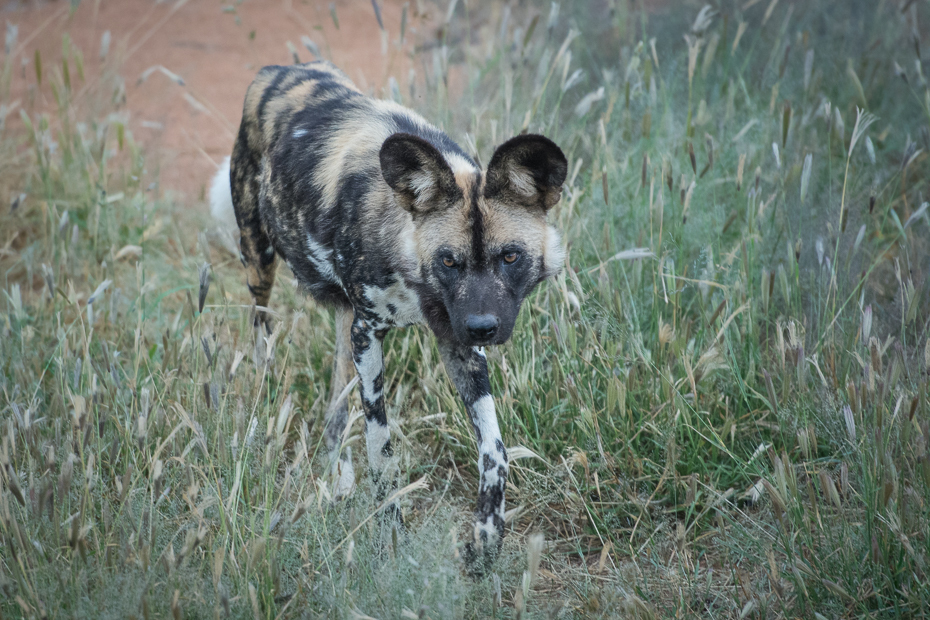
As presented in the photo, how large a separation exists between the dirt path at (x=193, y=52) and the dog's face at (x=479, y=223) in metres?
2.57

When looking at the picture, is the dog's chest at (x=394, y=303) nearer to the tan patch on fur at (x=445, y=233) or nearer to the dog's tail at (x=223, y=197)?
the tan patch on fur at (x=445, y=233)

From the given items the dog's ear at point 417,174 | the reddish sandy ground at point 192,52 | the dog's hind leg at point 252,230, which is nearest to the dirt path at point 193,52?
the reddish sandy ground at point 192,52

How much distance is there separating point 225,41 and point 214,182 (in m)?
3.55

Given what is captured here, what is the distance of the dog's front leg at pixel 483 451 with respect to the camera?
2.56 metres

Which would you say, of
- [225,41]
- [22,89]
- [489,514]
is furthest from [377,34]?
[489,514]

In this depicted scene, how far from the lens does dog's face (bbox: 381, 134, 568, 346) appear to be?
94.9 inches

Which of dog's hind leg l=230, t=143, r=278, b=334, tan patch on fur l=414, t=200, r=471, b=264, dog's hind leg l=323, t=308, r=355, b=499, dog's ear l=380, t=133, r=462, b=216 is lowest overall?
dog's hind leg l=323, t=308, r=355, b=499

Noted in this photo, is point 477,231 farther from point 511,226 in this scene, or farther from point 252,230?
point 252,230

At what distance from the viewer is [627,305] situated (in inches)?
126

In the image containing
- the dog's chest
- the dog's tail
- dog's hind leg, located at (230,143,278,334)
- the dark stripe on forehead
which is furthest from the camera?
the dog's tail

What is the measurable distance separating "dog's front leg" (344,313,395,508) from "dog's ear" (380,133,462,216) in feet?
1.91

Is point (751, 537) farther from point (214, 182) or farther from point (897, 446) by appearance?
point (214, 182)

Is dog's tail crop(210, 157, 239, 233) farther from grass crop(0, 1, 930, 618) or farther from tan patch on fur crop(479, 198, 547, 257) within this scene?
tan patch on fur crop(479, 198, 547, 257)

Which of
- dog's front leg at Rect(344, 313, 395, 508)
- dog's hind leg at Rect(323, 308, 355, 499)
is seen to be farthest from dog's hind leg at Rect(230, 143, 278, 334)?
dog's front leg at Rect(344, 313, 395, 508)
